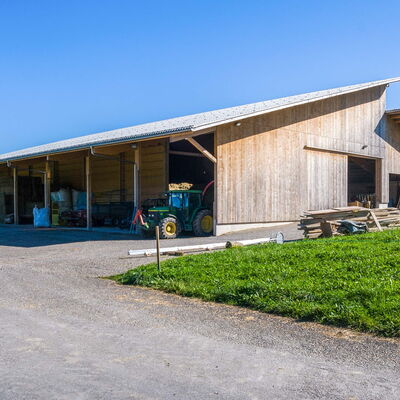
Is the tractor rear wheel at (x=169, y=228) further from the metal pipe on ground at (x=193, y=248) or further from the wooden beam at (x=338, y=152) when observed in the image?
the wooden beam at (x=338, y=152)

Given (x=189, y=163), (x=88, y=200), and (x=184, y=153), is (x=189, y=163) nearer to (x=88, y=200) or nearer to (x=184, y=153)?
(x=184, y=153)

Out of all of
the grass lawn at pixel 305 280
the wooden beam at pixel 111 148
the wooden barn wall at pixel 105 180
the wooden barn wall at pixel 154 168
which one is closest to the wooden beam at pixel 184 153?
the wooden barn wall at pixel 154 168

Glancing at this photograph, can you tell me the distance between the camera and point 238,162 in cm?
1770

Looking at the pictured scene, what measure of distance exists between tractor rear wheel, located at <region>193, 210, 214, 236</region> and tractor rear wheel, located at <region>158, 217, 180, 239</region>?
2.33 feet

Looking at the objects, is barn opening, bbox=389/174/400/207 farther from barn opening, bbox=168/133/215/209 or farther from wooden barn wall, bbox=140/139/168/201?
wooden barn wall, bbox=140/139/168/201

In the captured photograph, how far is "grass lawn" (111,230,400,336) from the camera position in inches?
228

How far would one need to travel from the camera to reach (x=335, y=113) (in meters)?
22.1

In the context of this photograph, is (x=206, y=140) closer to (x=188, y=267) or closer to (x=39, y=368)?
(x=188, y=267)

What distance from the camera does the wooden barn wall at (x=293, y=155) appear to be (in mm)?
17531

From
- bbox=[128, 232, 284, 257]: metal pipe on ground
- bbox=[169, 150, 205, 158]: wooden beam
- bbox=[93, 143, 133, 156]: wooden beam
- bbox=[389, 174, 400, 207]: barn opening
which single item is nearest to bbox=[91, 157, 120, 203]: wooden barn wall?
bbox=[169, 150, 205, 158]: wooden beam

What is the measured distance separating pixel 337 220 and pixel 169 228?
563cm

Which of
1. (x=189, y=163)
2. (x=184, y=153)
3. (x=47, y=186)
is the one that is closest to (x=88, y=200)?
(x=47, y=186)

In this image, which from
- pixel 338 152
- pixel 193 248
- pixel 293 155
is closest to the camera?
pixel 193 248

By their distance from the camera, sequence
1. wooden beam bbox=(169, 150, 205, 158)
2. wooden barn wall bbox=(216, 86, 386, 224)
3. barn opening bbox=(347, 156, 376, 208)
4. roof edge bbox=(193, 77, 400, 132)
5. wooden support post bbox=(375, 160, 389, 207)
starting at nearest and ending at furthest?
roof edge bbox=(193, 77, 400, 132) → wooden barn wall bbox=(216, 86, 386, 224) → wooden beam bbox=(169, 150, 205, 158) → wooden support post bbox=(375, 160, 389, 207) → barn opening bbox=(347, 156, 376, 208)
